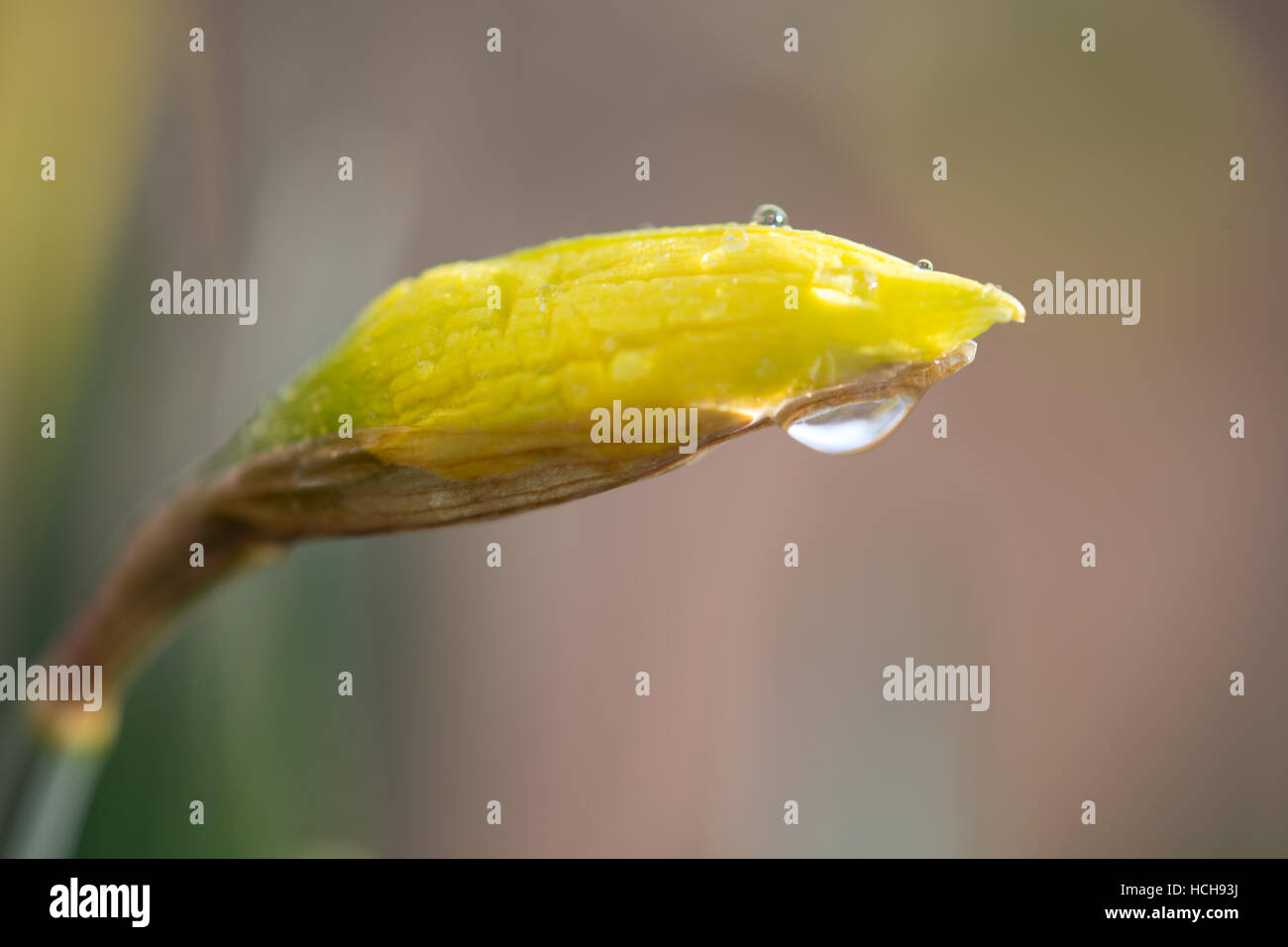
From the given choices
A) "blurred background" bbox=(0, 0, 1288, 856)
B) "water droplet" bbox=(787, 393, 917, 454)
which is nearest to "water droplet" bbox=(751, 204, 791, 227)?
"water droplet" bbox=(787, 393, 917, 454)

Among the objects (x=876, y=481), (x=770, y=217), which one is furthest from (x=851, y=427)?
(x=876, y=481)

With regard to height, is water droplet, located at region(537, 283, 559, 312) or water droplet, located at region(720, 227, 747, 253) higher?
water droplet, located at region(720, 227, 747, 253)

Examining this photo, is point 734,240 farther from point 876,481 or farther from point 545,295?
point 876,481

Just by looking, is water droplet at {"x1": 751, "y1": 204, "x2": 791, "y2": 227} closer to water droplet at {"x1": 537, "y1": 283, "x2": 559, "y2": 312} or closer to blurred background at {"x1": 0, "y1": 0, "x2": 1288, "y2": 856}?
water droplet at {"x1": 537, "y1": 283, "x2": 559, "y2": 312}

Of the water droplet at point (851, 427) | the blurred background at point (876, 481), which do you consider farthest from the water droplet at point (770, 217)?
the blurred background at point (876, 481)

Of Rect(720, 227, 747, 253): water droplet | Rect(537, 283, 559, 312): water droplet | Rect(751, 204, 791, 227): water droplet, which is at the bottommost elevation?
Rect(537, 283, 559, 312): water droplet

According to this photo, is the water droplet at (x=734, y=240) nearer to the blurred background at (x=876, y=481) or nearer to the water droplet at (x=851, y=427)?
the water droplet at (x=851, y=427)
